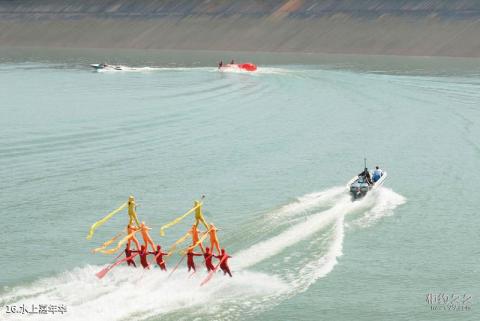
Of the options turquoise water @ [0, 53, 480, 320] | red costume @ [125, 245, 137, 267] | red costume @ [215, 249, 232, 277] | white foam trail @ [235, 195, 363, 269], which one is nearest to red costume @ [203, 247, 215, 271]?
red costume @ [215, 249, 232, 277]

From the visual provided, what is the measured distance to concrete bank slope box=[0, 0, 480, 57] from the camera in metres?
139

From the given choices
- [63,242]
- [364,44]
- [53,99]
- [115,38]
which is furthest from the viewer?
[115,38]

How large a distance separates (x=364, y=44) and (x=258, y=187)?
96.8 metres

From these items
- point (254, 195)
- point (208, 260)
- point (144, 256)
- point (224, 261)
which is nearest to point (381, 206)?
point (254, 195)

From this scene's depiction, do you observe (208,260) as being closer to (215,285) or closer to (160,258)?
(215,285)

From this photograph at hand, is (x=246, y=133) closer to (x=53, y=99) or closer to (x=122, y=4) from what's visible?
(x=53, y=99)

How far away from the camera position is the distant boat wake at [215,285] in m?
31.4

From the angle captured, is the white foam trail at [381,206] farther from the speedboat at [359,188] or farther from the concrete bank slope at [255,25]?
the concrete bank slope at [255,25]

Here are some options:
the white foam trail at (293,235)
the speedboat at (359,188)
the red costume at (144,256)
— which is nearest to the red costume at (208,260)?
the white foam trail at (293,235)

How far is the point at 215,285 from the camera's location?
34281 mm

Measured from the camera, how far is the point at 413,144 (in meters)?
65.8

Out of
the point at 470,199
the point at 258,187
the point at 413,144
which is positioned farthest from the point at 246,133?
the point at 470,199

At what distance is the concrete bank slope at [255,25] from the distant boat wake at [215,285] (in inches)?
3868

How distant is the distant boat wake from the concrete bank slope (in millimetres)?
98235
